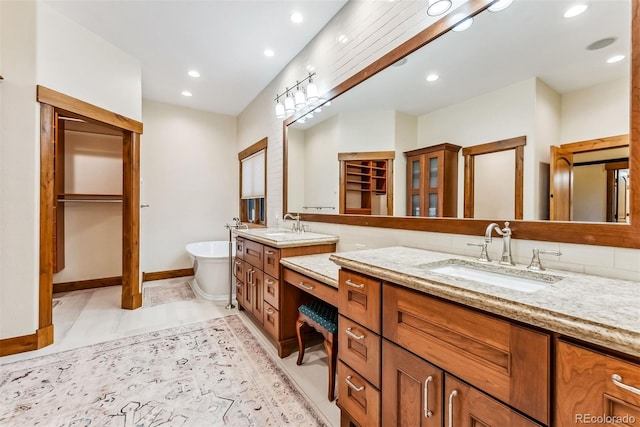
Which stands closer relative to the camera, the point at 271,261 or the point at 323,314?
the point at 323,314

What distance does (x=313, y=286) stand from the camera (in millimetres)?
1766

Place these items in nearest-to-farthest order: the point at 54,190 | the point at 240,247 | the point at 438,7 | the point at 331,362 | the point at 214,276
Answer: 1. the point at 438,7
2. the point at 331,362
3. the point at 54,190
4. the point at 240,247
5. the point at 214,276

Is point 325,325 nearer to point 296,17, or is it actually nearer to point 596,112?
Result: point 596,112

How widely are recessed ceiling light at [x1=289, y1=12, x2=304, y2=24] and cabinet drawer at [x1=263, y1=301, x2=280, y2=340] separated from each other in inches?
100

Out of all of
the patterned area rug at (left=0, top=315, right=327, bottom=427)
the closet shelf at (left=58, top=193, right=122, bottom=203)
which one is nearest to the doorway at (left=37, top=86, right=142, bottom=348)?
the patterned area rug at (left=0, top=315, right=327, bottom=427)

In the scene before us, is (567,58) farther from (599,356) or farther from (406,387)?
(406,387)

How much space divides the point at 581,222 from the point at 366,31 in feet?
6.08

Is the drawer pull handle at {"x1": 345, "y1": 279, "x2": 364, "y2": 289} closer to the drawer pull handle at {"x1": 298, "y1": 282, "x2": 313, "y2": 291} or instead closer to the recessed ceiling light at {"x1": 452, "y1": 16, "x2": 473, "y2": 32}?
the drawer pull handle at {"x1": 298, "y1": 282, "x2": 313, "y2": 291}

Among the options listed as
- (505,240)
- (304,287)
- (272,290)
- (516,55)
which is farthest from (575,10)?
(272,290)

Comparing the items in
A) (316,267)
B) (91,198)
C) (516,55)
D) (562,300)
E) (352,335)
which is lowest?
(352,335)

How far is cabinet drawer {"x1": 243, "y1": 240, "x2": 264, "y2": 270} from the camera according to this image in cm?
244

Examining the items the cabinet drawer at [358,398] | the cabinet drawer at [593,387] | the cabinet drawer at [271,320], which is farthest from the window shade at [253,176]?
the cabinet drawer at [593,387]

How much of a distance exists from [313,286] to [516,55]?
1.62m

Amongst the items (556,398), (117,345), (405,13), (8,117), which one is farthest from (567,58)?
(8,117)
